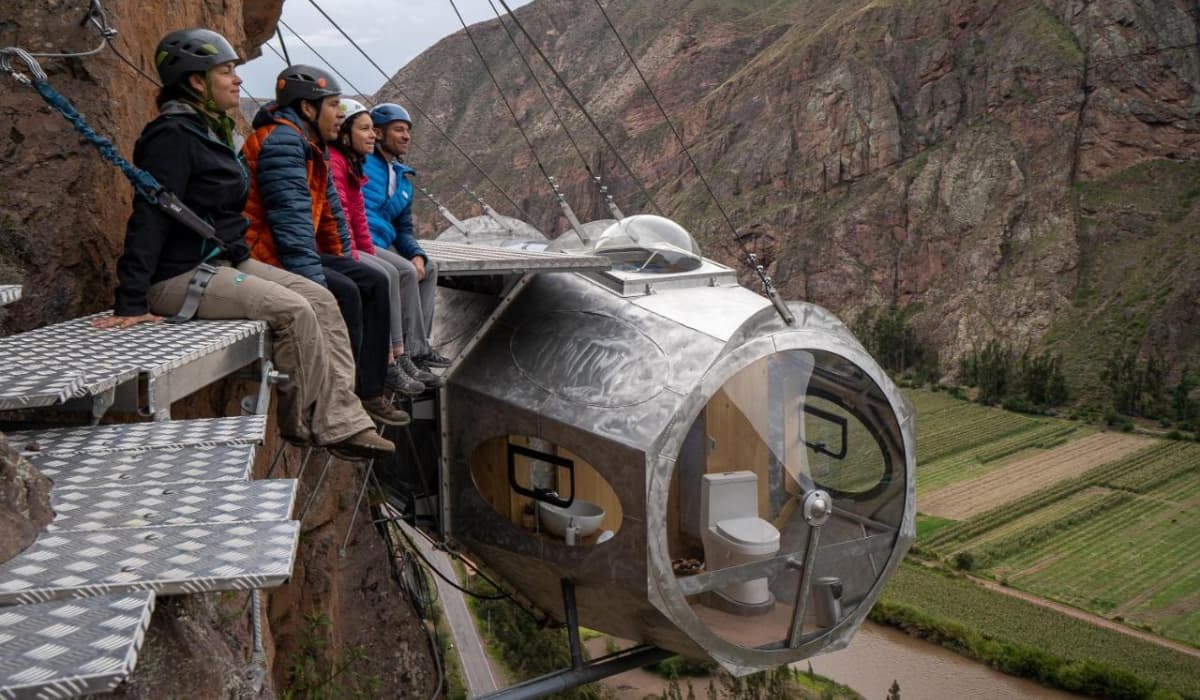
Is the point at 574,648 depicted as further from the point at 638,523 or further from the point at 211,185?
the point at 211,185

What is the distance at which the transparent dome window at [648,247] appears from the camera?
973cm

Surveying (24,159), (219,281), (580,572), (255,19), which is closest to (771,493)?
(580,572)

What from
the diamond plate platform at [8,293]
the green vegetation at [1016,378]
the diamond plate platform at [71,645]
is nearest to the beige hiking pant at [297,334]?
the diamond plate platform at [8,293]

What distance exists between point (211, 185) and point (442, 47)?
547ft

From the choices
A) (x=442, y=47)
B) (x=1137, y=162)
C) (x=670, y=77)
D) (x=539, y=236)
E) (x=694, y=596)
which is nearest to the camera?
(x=694, y=596)

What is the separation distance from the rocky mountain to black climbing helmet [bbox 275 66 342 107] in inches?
2907

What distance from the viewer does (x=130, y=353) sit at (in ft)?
13.5

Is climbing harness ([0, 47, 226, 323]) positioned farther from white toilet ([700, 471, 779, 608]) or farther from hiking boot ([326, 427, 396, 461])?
white toilet ([700, 471, 779, 608])

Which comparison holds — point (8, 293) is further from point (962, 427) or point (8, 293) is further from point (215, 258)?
point (962, 427)

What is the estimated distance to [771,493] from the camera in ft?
28.0

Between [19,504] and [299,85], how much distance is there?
159 inches

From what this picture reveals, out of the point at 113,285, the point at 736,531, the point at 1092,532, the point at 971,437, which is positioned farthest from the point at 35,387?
the point at 971,437

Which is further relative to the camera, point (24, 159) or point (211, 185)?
point (24, 159)

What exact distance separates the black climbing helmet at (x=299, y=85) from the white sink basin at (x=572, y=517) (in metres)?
3.81
